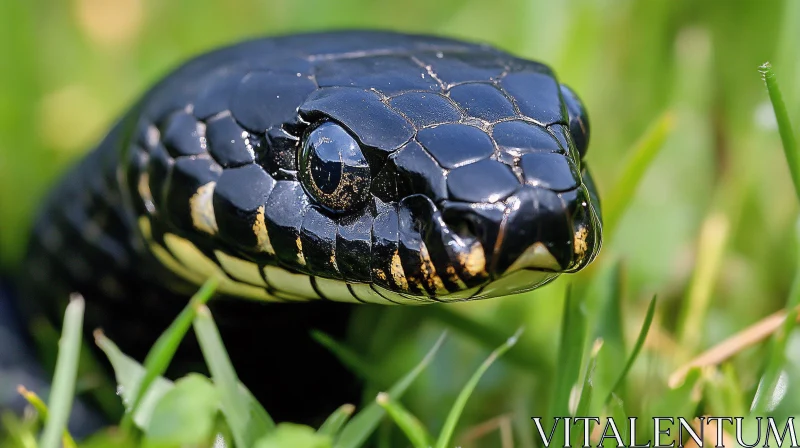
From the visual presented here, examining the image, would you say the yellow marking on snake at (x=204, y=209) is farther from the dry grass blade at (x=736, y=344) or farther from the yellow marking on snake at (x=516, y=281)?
the dry grass blade at (x=736, y=344)

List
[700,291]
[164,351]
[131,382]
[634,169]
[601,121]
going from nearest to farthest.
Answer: [164,351], [131,382], [634,169], [700,291], [601,121]

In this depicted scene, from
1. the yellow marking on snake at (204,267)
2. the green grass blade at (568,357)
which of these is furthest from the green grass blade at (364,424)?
the yellow marking on snake at (204,267)

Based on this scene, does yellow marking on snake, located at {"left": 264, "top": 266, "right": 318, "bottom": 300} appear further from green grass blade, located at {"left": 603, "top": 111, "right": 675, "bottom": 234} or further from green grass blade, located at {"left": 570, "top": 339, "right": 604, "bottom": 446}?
green grass blade, located at {"left": 603, "top": 111, "right": 675, "bottom": 234}

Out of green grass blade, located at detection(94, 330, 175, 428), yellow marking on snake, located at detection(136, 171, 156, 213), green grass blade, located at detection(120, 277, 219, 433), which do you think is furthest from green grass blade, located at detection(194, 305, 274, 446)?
yellow marking on snake, located at detection(136, 171, 156, 213)

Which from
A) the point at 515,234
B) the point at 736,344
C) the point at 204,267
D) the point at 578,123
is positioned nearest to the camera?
the point at 515,234

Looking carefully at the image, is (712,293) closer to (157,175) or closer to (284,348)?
(284,348)

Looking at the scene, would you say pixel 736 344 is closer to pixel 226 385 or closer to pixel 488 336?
pixel 488 336

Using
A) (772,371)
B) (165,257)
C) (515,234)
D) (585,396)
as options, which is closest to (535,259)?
(515,234)
